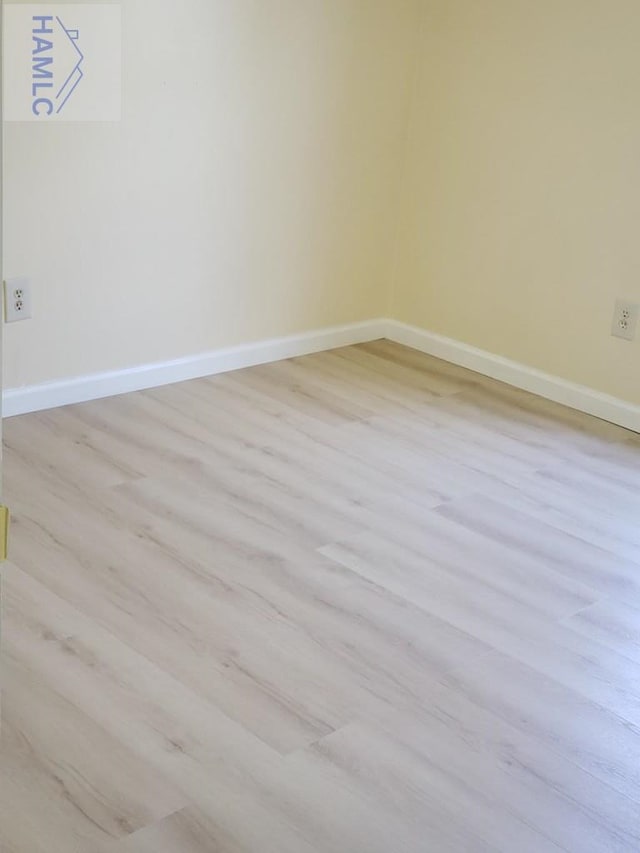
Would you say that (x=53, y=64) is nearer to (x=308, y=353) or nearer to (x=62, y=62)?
(x=62, y=62)

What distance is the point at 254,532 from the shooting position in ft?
8.29

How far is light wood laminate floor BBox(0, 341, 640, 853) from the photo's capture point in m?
1.71

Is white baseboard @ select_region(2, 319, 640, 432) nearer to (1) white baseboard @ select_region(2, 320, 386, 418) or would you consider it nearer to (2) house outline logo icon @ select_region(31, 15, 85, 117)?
(1) white baseboard @ select_region(2, 320, 386, 418)

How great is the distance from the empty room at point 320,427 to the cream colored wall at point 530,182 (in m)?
0.01

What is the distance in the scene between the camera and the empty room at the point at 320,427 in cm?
180

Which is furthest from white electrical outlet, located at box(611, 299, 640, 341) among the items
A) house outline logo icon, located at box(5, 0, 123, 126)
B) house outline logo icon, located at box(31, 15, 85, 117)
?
house outline logo icon, located at box(31, 15, 85, 117)

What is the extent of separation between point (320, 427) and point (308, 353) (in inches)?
25.5

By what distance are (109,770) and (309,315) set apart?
220 cm

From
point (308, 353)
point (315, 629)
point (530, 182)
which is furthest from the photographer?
point (308, 353)

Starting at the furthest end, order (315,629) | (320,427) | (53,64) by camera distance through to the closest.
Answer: (320,427)
(53,64)
(315,629)

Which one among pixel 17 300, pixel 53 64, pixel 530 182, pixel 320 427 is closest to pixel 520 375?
pixel 530 182

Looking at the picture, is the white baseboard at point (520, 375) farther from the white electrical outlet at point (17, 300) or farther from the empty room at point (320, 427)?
the white electrical outlet at point (17, 300)

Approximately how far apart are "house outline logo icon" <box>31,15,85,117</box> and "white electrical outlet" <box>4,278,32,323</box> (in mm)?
428

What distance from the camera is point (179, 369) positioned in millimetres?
3352
